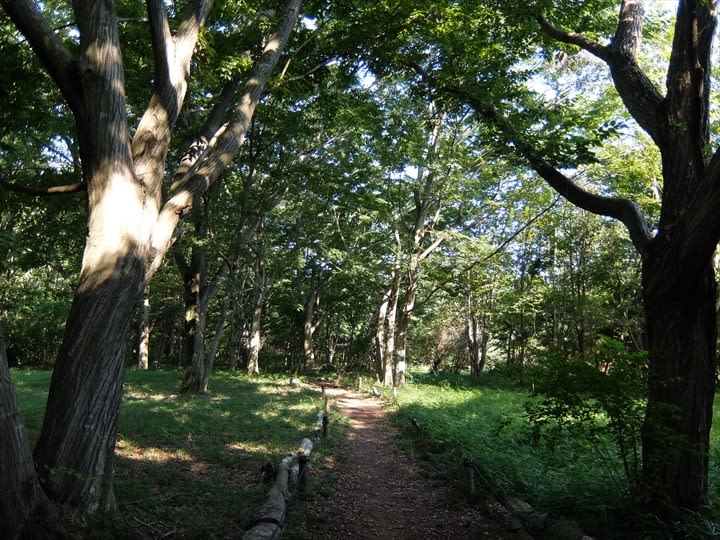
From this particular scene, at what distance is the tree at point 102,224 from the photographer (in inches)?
148

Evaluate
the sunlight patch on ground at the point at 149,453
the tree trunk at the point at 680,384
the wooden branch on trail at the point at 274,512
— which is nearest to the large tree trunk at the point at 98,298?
the wooden branch on trail at the point at 274,512

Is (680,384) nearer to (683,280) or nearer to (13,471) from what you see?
(683,280)

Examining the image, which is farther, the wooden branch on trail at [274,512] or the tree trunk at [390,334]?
the tree trunk at [390,334]

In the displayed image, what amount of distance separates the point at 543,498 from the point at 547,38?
Result: 680cm

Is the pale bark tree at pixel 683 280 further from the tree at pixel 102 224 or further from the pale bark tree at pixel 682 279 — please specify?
the tree at pixel 102 224

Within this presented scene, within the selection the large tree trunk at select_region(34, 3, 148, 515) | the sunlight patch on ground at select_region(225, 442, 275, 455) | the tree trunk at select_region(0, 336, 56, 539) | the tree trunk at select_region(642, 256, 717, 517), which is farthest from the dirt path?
the tree trunk at select_region(0, 336, 56, 539)

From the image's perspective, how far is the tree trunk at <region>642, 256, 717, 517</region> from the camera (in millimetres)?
4820

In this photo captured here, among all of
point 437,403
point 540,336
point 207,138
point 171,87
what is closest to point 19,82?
point 207,138

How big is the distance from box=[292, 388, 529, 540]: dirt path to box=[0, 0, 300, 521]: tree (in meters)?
2.77

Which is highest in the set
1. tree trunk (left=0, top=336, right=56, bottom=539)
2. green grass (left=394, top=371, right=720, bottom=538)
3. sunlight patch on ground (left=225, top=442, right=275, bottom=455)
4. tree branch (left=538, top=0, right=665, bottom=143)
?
tree branch (left=538, top=0, right=665, bottom=143)

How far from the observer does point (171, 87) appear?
470cm

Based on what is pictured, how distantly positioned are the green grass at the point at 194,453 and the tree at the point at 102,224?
712mm

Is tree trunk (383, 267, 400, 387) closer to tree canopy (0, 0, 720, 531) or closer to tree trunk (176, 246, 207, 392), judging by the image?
tree canopy (0, 0, 720, 531)

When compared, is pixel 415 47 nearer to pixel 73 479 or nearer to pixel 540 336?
pixel 73 479
